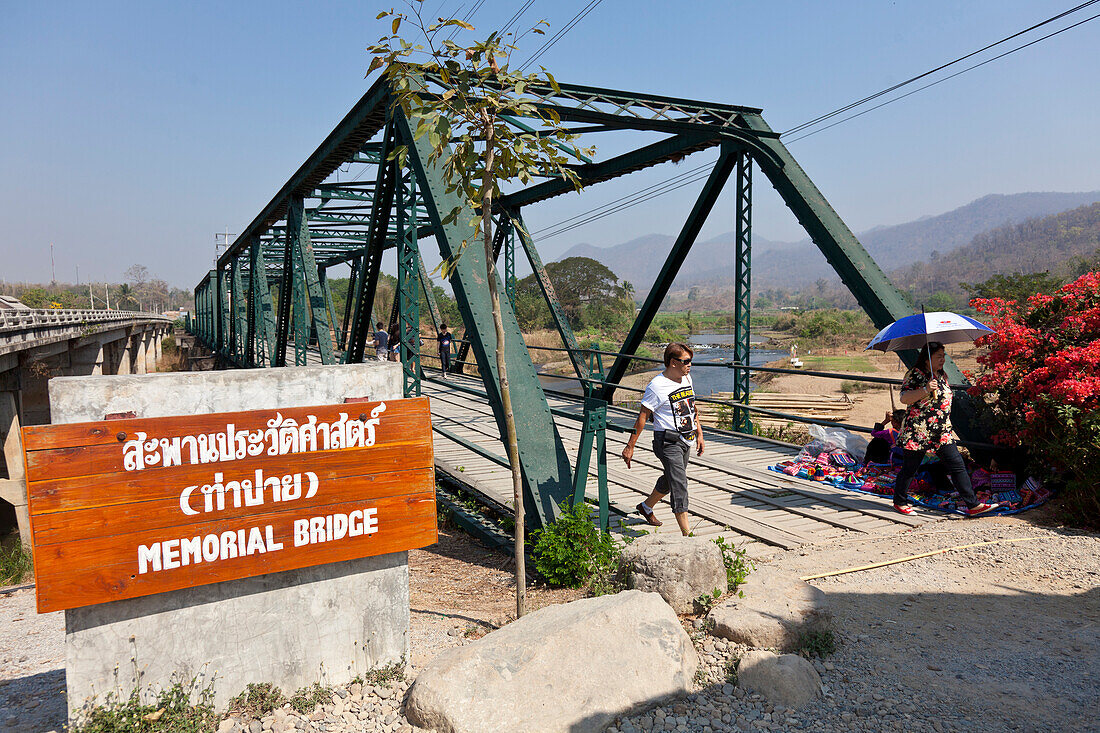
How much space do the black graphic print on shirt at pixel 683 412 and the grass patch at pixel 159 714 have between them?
325 centimetres

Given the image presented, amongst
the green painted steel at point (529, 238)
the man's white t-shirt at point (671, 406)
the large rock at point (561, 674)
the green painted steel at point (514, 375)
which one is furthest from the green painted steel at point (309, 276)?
the large rock at point (561, 674)

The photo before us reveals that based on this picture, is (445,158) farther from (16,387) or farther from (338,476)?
(16,387)

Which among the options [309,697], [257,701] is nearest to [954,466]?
[309,697]

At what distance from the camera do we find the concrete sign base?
110 inches

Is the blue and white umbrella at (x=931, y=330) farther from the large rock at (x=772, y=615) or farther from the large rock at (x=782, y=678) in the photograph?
the large rock at (x=782, y=678)

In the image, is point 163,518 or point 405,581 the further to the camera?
point 405,581

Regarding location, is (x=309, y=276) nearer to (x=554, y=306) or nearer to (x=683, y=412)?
(x=554, y=306)

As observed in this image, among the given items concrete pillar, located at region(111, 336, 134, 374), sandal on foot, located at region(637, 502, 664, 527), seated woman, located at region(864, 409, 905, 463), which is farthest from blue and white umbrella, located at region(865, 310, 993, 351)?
concrete pillar, located at region(111, 336, 134, 374)

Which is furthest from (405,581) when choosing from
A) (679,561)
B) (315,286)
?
(315,286)

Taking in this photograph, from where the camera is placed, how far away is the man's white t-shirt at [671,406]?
15.7ft

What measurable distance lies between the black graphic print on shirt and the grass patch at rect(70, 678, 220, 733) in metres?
3.25

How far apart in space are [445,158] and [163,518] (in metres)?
4.39

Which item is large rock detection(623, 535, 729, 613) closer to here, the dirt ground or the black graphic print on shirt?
the black graphic print on shirt

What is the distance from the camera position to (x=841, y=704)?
2.85 meters
